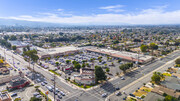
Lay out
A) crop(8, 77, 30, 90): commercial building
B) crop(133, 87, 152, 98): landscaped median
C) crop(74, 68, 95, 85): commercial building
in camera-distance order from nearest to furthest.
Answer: crop(133, 87, 152, 98): landscaped median
crop(8, 77, 30, 90): commercial building
crop(74, 68, 95, 85): commercial building

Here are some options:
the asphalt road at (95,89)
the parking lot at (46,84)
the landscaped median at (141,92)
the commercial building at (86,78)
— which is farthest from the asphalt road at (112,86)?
the commercial building at (86,78)

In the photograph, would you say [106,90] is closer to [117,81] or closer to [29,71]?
[117,81]

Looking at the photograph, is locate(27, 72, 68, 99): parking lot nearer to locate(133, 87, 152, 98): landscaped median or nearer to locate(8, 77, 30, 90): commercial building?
locate(8, 77, 30, 90): commercial building

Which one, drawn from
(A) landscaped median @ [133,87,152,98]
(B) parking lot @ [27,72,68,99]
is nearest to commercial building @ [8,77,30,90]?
(B) parking lot @ [27,72,68,99]

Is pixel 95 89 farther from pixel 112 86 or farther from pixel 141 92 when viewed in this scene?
pixel 141 92

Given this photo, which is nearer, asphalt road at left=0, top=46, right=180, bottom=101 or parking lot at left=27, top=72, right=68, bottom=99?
asphalt road at left=0, top=46, right=180, bottom=101

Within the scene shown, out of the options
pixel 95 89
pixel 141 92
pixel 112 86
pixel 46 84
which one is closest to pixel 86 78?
pixel 95 89

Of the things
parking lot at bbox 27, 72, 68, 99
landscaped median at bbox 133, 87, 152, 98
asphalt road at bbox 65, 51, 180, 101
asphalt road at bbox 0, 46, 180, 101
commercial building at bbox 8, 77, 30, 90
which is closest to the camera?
asphalt road at bbox 65, 51, 180, 101

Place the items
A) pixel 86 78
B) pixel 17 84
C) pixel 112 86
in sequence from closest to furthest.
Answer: pixel 17 84 < pixel 112 86 < pixel 86 78

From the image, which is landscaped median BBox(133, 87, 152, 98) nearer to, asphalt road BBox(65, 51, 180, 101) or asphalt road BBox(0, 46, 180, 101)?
asphalt road BBox(65, 51, 180, 101)

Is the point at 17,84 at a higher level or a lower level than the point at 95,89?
higher

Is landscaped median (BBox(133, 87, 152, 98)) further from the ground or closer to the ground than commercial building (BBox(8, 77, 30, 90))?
closer to the ground
